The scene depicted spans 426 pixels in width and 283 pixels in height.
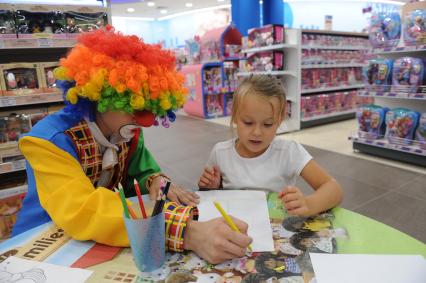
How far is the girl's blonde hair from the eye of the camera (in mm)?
1260

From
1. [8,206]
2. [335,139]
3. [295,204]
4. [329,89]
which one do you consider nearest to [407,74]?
[335,139]

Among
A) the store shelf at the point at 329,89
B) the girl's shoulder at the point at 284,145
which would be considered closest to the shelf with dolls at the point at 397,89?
the store shelf at the point at 329,89

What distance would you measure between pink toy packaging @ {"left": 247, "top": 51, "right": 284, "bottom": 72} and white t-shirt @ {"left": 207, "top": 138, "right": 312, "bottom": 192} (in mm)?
3630

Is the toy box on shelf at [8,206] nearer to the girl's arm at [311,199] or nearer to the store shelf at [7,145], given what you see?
the store shelf at [7,145]

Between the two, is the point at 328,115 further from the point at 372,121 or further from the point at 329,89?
the point at 372,121

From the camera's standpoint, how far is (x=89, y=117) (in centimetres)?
109

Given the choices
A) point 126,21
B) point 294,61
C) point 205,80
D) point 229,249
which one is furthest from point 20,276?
point 126,21

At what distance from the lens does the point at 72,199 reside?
82 centimetres

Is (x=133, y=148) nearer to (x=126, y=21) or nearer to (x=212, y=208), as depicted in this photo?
(x=212, y=208)

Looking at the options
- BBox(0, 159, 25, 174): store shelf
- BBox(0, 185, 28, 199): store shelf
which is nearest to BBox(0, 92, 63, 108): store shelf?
BBox(0, 159, 25, 174): store shelf

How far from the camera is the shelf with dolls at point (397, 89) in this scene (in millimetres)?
3275

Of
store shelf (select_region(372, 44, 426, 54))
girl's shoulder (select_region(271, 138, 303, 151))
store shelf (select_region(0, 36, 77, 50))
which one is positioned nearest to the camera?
→ girl's shoulder (select_region(271, 138, 303, 151))

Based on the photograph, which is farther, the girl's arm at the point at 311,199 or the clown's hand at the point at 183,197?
the clown's hand at the point at 183,197

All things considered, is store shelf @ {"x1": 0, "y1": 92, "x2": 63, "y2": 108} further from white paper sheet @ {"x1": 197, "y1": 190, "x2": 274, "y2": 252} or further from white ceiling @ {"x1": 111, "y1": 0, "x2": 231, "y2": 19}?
white ceiling @ {"x1": 111, "y1": 0, "x2": 231, "y2": 19}
